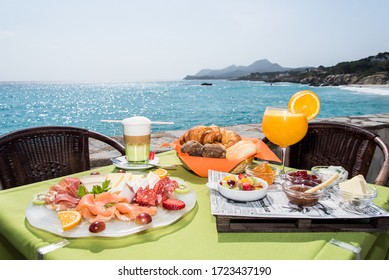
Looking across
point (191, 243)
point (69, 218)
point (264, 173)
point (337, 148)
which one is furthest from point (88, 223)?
point (337, 148)

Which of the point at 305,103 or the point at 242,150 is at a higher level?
the point at 305,103

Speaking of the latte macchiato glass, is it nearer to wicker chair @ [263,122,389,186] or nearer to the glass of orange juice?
the glass of orange juice

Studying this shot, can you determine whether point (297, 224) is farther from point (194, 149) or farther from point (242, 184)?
point (194, 149)

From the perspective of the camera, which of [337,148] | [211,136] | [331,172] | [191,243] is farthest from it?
[337,148]

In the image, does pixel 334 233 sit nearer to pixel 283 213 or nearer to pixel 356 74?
pixel 283 213

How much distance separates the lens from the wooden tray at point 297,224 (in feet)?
2.90

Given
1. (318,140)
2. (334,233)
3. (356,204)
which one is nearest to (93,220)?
(334,233)

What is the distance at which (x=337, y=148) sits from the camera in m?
2.07

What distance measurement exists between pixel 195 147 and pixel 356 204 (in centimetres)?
71

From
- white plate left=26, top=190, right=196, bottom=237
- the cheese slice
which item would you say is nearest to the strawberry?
white plate left=26, top=190, right=196, bottom=237

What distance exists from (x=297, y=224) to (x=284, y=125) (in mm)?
718

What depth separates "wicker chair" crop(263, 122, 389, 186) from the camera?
191 centimetres

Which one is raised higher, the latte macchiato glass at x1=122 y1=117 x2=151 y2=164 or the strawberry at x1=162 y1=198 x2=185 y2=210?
the latte macchiato glass at x1=122 y1=117 x2=151 y2=164

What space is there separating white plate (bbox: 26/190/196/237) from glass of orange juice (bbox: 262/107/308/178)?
2.33 feet
